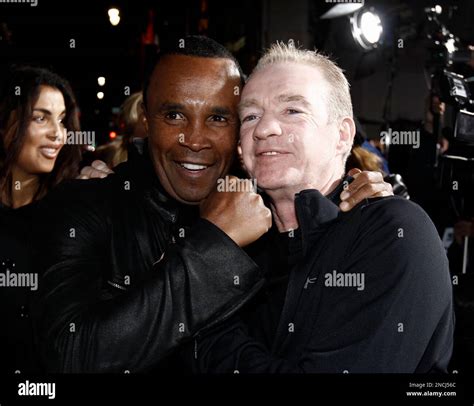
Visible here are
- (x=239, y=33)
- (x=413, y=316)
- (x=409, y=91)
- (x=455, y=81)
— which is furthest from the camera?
(x=409, y=91)

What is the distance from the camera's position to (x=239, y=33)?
30.8 feet

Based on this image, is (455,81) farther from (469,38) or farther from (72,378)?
(72,378)

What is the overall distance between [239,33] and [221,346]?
838cm

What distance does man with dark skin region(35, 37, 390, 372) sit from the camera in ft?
4.68

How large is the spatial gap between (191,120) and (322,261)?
2.20 ft

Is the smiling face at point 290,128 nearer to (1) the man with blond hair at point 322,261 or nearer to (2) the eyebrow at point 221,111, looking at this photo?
(1) the man with blond hair at point 322,261

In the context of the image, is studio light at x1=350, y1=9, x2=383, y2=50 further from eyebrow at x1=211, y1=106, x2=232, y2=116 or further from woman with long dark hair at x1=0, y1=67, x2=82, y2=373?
eyebrow at x1=211, y1=106, x2=232, y2=116

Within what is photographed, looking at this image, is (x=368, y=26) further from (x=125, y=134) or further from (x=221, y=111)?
(x=221, y=111)

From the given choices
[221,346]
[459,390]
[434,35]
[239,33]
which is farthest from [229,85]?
[239,33]

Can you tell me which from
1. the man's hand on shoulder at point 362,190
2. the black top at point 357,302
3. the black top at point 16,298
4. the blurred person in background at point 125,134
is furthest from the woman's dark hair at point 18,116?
the man's hand on shoulder at point 362,190

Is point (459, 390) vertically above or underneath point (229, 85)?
underneath

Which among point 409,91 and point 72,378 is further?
point 409,91

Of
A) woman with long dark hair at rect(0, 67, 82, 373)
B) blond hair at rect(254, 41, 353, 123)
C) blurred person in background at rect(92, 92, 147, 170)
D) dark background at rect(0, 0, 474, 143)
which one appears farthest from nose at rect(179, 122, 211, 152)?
blurred person in background at rect(92, 92, 147, 170)

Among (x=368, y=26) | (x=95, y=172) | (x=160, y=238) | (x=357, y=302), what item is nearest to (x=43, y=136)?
(x=95, y=172)
